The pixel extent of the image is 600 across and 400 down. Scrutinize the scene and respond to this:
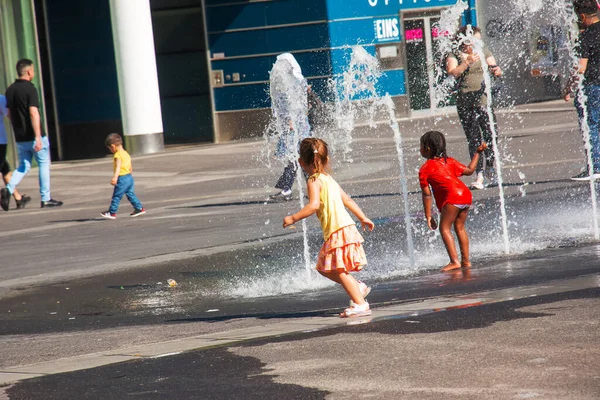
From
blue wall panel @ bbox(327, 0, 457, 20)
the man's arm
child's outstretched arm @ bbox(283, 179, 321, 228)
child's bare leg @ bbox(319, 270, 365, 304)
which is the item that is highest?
blue wall panel @ bbox(327, 0, 457, 20)

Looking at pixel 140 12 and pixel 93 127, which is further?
pixel 93 127

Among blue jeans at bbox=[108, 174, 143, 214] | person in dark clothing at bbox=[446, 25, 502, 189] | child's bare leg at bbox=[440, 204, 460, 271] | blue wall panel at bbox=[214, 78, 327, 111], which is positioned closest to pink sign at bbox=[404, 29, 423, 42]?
blue wall panel at bbox=[214, 78, 327, 111]

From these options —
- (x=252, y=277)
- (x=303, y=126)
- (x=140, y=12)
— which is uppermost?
(x=140, y=12)

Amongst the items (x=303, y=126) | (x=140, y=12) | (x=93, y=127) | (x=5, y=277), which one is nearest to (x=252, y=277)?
(x=5, y=277)

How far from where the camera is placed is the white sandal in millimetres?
7391

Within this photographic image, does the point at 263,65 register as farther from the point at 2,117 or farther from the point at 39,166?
the point at 39,166

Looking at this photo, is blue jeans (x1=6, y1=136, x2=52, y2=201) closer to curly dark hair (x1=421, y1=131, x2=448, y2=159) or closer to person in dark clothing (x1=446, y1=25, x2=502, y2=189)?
person in dark clothing (x1=446, y1=25, x2=502, y2=189)

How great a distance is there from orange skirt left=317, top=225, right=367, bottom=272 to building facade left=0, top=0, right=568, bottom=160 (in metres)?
19.7

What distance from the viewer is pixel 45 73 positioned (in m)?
28.6

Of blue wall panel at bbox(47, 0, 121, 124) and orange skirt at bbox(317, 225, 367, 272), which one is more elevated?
blue wall panel at bbox(47, 0, 121, 124)

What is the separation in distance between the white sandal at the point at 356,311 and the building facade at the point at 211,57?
20.1 meters

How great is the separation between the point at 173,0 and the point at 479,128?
14951mm

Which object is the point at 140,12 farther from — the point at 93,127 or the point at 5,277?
the point at 5,277

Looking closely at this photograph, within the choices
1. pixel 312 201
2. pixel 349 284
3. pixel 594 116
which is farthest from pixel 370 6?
pixel 349 284
